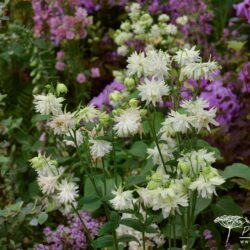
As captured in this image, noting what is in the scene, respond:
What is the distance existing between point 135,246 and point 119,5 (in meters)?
2.50

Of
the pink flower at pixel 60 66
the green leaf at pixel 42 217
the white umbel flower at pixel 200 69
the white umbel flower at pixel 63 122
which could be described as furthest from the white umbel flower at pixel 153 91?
the pink flower at pixel 60 66

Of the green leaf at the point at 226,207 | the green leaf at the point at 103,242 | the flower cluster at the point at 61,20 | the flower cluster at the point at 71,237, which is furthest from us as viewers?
the flower cluster at the point at 61,20

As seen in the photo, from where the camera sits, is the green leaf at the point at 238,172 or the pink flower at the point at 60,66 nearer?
the green leaf at the point at 238,172

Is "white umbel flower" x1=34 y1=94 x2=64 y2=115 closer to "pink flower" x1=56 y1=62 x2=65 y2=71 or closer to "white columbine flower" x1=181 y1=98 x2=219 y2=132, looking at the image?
"white columbine flower" x1=181 y1=98 x2=219 y2=132

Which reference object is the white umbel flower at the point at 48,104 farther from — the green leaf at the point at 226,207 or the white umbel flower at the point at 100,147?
the green leaf at the point at 226,207

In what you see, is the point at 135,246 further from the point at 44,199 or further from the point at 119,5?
the point at 119,5

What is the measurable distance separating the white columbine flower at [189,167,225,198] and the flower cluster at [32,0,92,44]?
2.18 meters

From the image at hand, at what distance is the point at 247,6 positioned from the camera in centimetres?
300

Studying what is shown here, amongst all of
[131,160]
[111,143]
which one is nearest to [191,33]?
[131,160]

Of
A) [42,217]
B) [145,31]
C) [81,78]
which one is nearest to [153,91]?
[42,217]

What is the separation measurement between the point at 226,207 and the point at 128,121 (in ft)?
2.85

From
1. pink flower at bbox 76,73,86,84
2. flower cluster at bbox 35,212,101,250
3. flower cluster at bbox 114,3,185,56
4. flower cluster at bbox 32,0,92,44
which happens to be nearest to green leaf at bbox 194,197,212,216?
flower cluster at bbox 35,212,101,250

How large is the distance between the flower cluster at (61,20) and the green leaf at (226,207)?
1.59 m

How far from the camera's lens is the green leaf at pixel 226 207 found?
7.86ft
